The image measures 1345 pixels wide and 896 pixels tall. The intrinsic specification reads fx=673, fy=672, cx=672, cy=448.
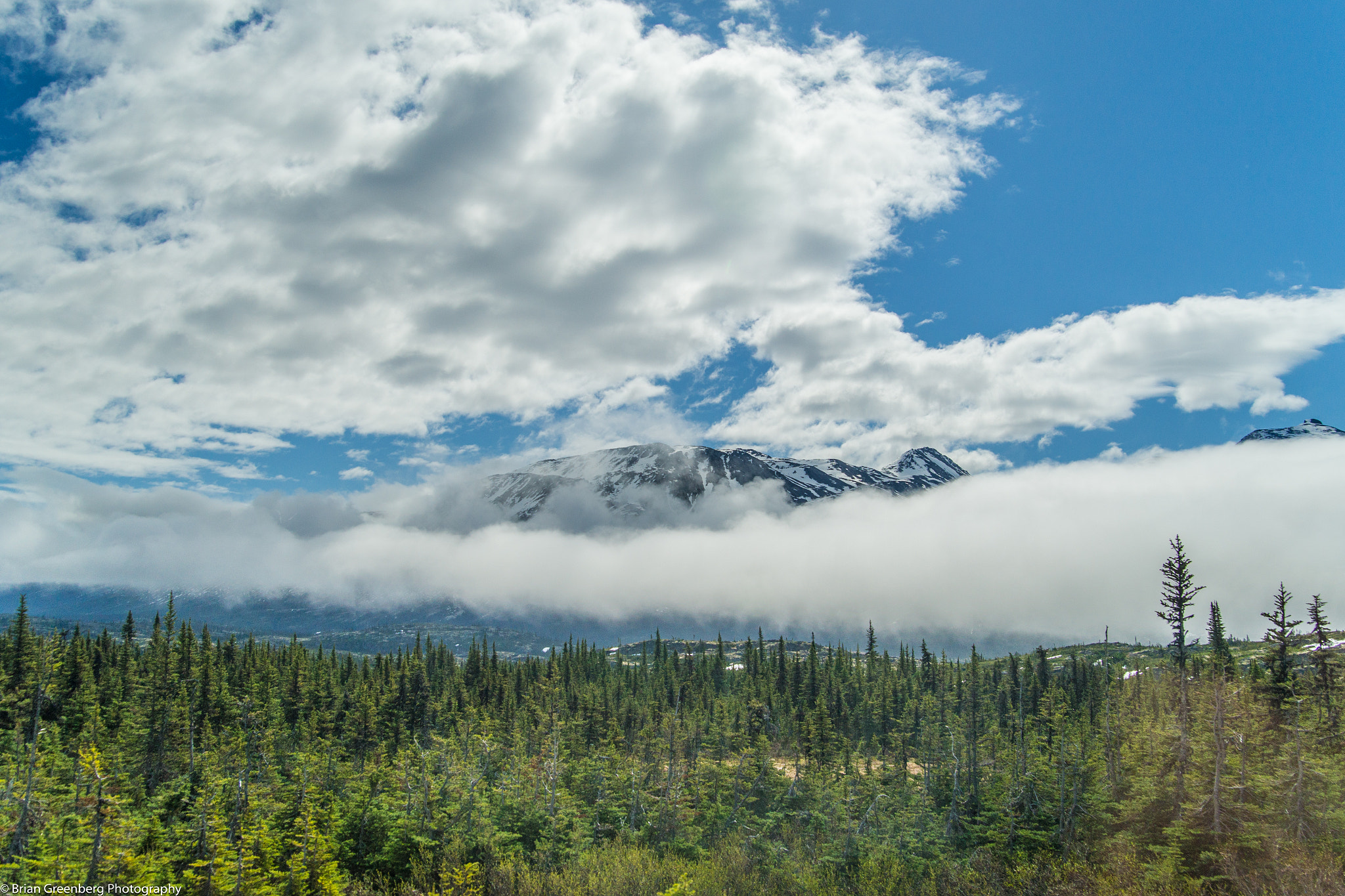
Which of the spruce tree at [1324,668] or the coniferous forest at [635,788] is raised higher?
the spruce tree at [1324,668]

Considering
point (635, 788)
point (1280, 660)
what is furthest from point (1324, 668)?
point (635, 788)

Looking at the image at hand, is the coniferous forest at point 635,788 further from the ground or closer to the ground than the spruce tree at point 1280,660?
closer to the ground

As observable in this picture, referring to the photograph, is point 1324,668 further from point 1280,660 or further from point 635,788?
point 635,788

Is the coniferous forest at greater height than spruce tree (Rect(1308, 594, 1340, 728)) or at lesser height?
lesser

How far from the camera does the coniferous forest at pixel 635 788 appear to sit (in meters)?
47.1

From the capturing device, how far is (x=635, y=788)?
235 feet

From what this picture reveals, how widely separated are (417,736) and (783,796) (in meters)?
55.8

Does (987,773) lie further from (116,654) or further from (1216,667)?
(116,654)

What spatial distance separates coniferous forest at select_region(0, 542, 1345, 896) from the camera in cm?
4709

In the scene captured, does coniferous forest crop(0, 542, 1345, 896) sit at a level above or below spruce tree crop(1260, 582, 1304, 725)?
below

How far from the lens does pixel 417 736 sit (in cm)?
10344

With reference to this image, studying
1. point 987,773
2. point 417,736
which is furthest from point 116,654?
point 987,773

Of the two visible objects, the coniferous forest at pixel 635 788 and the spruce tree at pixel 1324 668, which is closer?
the coniferous forest at pixel 635 788

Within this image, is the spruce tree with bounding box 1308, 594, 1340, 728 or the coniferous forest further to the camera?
the spruce tree with bounding box 1308, 594, 1340, 728
